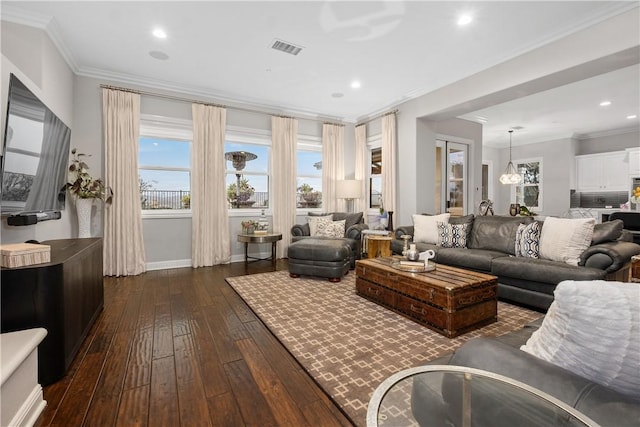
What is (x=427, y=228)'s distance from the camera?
451 centimetres

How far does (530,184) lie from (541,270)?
7.00 metres

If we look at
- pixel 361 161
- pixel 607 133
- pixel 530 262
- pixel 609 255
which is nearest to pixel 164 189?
pixel 361 161

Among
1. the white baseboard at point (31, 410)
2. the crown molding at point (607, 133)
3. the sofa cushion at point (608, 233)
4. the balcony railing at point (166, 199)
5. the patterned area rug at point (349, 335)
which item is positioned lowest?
the patterned area rug at point (349, 335)

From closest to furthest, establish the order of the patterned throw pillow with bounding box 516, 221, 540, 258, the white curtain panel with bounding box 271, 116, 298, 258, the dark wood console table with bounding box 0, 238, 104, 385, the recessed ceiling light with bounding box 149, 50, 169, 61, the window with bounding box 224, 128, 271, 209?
the dark wood console table with bounding box 0, 238, 104, 385, the patterned throw pillow with bounding box 516, 221, 540, 258, the recessed ceiling light with bounding box 149, 50, 169, 61, the window with bounding box 224, 128, 271, 209, the white curtain panel with bounding box 271, 116, 298, 258

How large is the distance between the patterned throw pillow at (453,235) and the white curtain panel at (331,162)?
259 centimetres

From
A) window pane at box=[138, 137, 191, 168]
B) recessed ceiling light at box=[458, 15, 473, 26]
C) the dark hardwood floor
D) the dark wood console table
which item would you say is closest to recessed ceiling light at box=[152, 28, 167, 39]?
window pane at box=[138, 137, 191, 168]

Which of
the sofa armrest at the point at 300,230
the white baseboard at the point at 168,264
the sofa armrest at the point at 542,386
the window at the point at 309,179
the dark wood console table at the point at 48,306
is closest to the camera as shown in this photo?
the sofa armrest at the point at 542,386

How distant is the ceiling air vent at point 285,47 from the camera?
142 inches

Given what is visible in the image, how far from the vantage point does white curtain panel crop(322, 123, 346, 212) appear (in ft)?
20.8

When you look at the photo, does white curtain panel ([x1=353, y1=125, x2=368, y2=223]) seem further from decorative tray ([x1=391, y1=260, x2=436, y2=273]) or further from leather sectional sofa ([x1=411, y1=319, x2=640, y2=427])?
leather sectional sofa ([x1=411, y1=319, x2=640, y2=427])

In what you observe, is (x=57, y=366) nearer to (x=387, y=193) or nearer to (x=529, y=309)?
(x=529, y=309)

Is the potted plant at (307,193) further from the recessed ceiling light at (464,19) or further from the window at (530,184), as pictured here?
the window at (530,184)

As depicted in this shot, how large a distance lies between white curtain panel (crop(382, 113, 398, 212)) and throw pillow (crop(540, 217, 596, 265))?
2.61 meters

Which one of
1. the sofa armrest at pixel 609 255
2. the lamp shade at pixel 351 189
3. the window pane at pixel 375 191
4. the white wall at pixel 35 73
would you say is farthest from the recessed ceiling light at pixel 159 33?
the sofa armrest at pixel 609 255
